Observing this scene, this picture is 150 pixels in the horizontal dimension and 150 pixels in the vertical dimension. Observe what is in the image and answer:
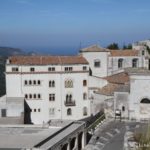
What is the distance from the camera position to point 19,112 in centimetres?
7419

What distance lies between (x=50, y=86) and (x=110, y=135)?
25.0 m

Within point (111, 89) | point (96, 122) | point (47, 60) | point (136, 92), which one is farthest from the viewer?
point (47, 60)

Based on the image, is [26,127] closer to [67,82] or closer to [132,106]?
[132,106]

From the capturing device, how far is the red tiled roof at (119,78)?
74100mm

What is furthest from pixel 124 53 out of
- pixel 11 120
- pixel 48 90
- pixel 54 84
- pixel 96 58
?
pixel 11 120

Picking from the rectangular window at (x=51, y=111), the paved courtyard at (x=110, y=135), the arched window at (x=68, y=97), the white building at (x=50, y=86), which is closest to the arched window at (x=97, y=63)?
the white building at (x=50, y=86)

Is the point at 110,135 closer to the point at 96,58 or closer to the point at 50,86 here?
the point at 50,86

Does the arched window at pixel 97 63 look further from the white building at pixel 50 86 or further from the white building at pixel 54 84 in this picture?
the white building at pixel 50 86

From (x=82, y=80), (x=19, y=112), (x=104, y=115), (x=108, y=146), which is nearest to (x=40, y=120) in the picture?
(x=19, y=112)

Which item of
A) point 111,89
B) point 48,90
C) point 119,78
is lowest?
point 48,90

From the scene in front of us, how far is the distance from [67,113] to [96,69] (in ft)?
32.4

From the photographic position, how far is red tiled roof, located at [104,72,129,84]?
74100mm

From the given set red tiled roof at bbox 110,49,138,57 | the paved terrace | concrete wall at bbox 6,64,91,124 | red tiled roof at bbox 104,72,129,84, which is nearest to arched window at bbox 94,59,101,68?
red tiled roof at bbox 110,49,138,57

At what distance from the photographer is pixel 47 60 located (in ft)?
254
